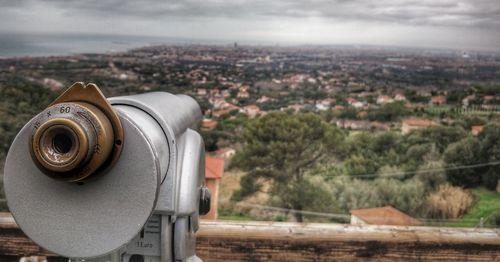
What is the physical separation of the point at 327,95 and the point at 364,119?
245 centimetres

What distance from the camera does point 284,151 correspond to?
16.3m

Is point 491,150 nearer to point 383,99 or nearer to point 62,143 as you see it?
point 383,99

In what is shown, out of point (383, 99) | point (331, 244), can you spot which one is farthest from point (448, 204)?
point (331, 244)

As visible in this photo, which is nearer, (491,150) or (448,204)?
(448,204)

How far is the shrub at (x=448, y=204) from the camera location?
587 inches

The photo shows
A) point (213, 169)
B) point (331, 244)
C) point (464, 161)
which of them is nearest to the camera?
point (331, 244)

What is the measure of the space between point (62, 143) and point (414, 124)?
69.3 ft

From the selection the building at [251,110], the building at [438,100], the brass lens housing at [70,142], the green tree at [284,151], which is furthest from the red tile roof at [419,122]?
the brass lens housing at [70,142]

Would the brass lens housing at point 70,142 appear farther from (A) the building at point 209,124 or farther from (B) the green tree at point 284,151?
(A) the building at point 209,124

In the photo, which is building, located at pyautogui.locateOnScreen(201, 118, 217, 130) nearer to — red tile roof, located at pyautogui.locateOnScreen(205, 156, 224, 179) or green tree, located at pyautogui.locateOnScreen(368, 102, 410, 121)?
red tile roof, located at pyautogui.locateOnScreen(205, 156, 224, 179)

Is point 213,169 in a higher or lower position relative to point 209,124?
higher

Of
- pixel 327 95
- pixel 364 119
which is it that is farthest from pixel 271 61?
pixel 364 119

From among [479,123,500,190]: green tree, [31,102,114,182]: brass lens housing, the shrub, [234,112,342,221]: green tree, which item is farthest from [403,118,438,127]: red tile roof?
[31,102,114,182]: brass lens housing

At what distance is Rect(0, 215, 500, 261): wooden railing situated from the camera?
8.63 ft
